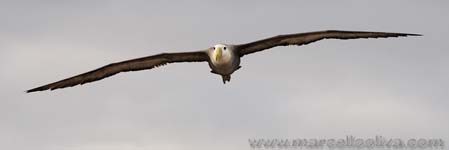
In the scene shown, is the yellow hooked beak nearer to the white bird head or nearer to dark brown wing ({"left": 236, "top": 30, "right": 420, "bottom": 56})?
the white bird head

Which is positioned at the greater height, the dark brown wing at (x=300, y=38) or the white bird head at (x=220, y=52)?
the dark brown wing at (x=300, y=38)

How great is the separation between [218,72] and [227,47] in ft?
3.36

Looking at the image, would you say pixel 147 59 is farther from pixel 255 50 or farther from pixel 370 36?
pixel 370 36

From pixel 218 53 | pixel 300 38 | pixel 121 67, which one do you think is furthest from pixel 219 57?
pixel 121 67

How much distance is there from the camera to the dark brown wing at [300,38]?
32812mm

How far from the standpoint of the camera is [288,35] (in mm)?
33406

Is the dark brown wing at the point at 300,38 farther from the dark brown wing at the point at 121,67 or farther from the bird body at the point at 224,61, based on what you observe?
the dark brown wing at the point at 121,67

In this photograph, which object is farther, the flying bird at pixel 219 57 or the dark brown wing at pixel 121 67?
the dark brown wing at pixel 121 67

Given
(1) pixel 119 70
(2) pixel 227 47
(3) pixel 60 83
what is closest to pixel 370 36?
(2) pixel 227 47

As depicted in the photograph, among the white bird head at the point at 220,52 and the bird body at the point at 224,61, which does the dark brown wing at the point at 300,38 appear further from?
the white bird head at the point at 220,52

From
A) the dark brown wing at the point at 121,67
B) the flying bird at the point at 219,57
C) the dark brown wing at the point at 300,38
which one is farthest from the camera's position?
the dark brown wing at the point at 121,67

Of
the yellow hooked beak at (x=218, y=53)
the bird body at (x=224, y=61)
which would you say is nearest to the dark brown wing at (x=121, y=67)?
the bird body at (x=224, y=61)

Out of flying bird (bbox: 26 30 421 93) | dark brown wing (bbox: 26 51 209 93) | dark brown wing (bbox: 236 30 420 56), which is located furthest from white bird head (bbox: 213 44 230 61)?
dark brown wing (bbox: 26 51 209 93)

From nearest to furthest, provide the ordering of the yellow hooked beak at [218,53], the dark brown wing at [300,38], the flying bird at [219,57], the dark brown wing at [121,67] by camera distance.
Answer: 1. the yellow hooked beak at [218,53]
2. the flying bird at [219,57]
3. the dark brown wing at [300,38]
4. the dark brown wing at [121,67]
